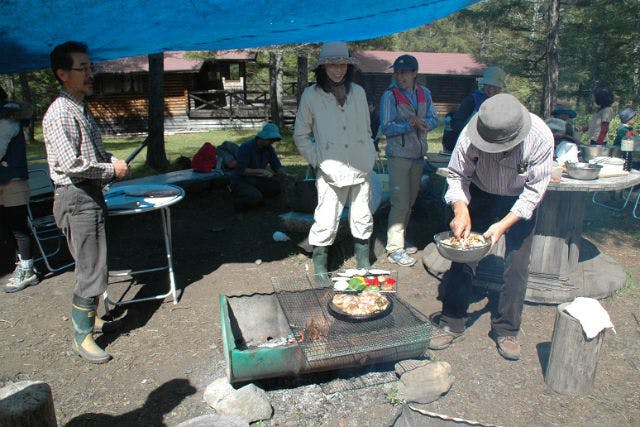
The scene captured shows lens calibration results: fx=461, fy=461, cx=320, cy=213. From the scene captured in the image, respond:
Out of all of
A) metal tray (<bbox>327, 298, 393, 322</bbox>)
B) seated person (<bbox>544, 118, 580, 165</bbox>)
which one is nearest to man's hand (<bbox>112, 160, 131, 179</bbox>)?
metal tray (<bbox>327, 298, 393, 322</bbox>)

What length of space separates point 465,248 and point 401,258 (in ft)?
7.23

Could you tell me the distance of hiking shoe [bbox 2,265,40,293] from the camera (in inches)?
179

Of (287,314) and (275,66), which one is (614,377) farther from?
(275,66)

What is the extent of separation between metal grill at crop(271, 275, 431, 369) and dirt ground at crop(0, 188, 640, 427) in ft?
0.74

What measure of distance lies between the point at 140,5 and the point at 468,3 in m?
2.82

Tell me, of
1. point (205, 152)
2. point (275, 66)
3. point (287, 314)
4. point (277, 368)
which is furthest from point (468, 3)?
point (275, 66)

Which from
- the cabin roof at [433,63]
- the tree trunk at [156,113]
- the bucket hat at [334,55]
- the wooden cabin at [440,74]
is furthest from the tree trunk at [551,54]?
the bucket hat at [334,55]

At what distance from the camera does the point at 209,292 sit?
4578 millimetres

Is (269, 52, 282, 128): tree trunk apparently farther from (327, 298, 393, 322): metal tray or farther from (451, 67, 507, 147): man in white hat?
(327, 298, 393, 322): metal tray

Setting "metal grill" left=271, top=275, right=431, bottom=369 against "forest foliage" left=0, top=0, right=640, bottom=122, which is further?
"forest foliage" left=0, top=0, right=640, bottom=122

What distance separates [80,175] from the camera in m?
3.05

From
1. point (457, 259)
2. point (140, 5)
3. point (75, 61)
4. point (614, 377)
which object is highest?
point (140, 5)

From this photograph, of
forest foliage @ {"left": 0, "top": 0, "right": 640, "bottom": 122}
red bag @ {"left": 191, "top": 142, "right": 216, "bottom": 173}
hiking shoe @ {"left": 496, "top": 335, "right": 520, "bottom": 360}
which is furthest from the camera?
forest foliage @ {"left": 0, "top": 0, "right": 640, "bottom": 122}

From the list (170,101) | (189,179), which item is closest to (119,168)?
(189,179)
